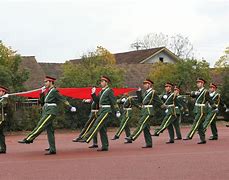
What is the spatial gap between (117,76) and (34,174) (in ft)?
85.9

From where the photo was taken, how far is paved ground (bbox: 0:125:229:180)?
404 inches

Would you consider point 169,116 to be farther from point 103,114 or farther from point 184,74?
point 184,74

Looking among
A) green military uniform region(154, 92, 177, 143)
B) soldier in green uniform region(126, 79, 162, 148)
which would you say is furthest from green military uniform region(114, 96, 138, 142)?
soldier in green uniform region(126, 79, 162, 148)

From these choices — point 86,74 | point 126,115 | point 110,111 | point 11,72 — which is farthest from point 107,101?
point 86,74

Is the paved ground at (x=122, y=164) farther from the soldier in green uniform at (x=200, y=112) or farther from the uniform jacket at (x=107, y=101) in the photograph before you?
the soldier in green uniform at (x=200, y=112)

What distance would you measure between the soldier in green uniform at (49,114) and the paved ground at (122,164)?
435 mm

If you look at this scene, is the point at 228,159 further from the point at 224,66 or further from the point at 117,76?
the point at 224,66

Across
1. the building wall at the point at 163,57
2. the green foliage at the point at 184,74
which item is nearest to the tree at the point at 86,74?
the green foliage at the point at 184,74

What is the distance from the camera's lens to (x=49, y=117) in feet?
48.0

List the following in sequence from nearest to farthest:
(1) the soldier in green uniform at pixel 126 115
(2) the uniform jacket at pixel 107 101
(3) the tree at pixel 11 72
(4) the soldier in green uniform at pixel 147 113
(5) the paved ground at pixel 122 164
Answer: (5) the paved ground at pixel 122 164 → (2) the uniform jacket at pixel 107 101 → (4) the soldier in green uniform at pixel 147 113 → (1) the soldier in green uniform at pixel 126 115 → (3) the tree at pixel 11 72

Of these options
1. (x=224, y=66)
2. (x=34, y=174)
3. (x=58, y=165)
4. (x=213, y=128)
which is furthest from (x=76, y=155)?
(x=224, y=66)

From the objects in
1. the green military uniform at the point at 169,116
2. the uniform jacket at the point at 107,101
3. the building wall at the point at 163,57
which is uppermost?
the building wall at the point at 163,57

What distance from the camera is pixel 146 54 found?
61.0 meters

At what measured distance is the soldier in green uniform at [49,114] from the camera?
47.5 feet
